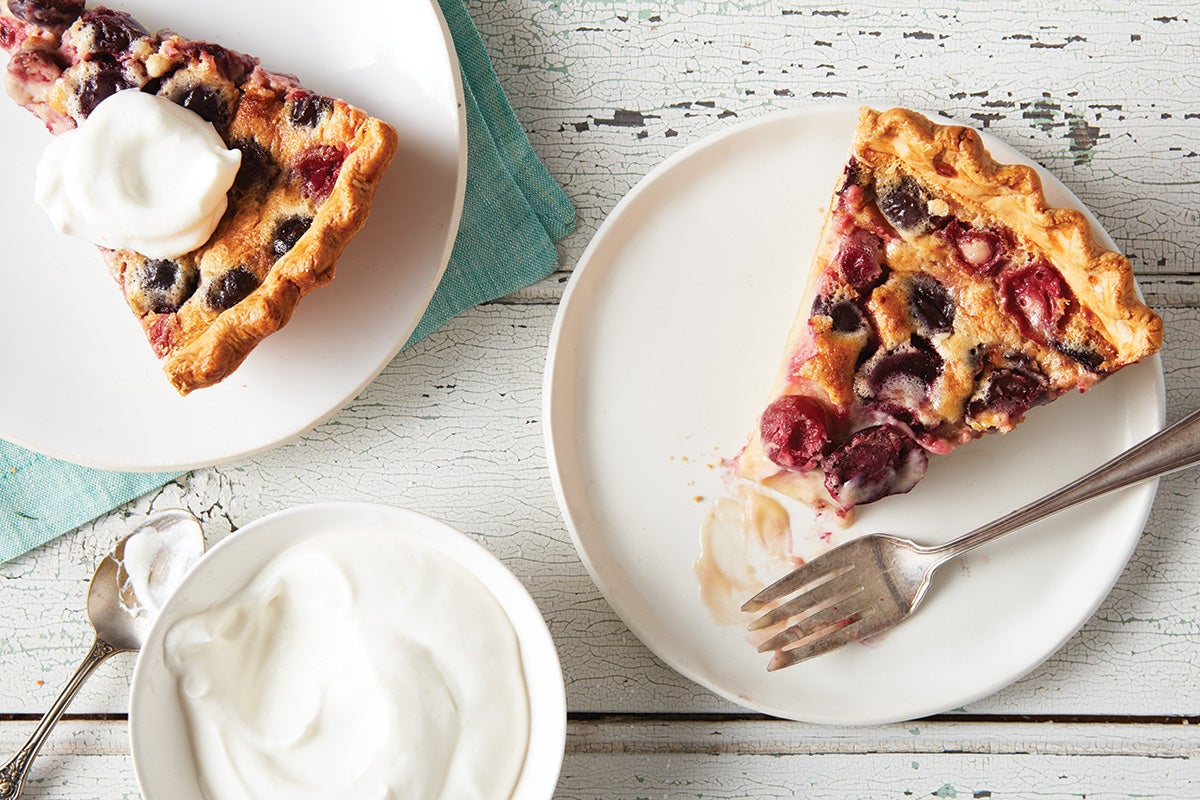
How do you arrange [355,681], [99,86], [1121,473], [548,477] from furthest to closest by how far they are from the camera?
[548,477]
[1121,473]
[99,86]
[355,681]

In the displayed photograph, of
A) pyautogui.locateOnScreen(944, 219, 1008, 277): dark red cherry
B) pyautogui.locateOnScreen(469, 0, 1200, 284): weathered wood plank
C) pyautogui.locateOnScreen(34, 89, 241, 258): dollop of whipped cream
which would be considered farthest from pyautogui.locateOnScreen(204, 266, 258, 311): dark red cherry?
pyautogui.locateOnScreen(944, 219, 1008, 277): dark red cherry

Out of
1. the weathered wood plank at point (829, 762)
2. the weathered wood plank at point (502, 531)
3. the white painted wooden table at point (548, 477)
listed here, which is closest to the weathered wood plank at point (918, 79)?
the white painted wooden table at point (548, 477)

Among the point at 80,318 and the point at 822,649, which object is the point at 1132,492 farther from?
the point at 80,318

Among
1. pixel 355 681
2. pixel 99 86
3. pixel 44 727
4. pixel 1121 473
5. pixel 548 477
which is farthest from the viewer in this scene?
pixel 548 477

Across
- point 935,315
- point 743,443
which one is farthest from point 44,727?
point 935,315

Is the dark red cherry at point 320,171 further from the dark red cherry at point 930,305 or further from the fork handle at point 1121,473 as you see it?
the fork handle at point 1121,473

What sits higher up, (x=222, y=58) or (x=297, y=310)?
(x=222, y=58)

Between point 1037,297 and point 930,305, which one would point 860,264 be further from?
point 1037,297
